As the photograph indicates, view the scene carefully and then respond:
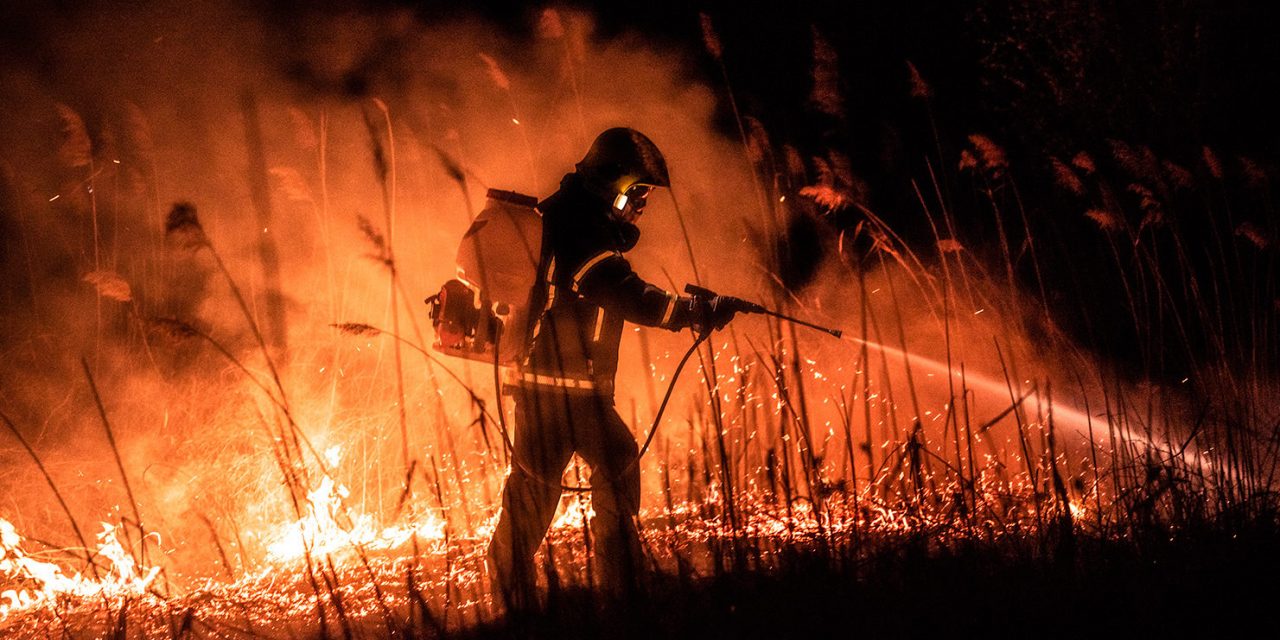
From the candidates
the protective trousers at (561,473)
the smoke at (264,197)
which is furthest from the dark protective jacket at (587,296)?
the smoke at (264,197)

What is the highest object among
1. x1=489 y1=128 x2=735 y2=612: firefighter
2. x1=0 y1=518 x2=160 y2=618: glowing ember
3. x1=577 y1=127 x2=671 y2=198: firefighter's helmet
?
x1=577 y1=127 x2=671 y2=198: firefighter's helmet

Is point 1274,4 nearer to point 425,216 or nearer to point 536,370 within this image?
point 425,216

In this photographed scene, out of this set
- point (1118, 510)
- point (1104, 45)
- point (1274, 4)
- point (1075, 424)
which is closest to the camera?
point (1118, 510)

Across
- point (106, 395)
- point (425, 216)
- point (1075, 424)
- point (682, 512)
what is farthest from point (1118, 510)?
point (106, 395)

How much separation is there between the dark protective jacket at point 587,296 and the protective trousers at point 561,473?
13cm

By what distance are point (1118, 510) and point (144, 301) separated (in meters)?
7.76

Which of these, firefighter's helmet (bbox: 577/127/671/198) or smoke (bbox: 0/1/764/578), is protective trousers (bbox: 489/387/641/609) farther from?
smoke (bbox: 0/1/764/578)

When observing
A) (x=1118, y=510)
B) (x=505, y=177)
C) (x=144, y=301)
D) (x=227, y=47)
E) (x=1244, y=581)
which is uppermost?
(x=227, y=47)

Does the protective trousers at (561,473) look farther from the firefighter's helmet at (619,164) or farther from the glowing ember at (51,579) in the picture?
the glowing ember at (51,579)

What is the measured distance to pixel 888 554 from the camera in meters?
4.00

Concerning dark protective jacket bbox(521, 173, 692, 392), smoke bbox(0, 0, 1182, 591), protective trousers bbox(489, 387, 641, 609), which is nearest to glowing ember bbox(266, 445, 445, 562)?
smoke bbox(0, 0, 1182, 591)

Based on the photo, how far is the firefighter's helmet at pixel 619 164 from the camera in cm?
445

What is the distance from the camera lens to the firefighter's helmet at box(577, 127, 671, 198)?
445cm

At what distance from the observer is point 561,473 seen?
14.3 ft
